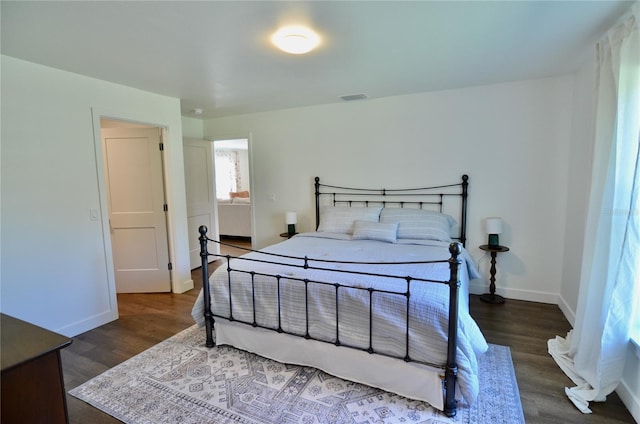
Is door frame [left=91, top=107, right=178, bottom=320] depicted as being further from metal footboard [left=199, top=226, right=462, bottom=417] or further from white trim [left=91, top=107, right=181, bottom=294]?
metal footboard [left=199, top=226, right=462, bottom=417]

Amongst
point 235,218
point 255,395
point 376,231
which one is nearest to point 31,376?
point 255,395

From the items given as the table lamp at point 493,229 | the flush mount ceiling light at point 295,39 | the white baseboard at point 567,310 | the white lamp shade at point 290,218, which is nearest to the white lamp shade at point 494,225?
the table lamp at point 493,229

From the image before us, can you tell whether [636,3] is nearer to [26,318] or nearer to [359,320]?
[359,320]

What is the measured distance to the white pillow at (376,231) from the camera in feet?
10.9

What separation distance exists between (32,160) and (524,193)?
4611 millimetres

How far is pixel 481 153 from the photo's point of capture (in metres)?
3.57

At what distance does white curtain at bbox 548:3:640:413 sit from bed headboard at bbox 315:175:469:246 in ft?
4.99

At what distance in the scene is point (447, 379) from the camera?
5.98 feet

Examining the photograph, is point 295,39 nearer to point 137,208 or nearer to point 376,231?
point 376,231

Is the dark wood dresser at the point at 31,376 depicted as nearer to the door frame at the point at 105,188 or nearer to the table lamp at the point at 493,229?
the door frame at the point at 105,188

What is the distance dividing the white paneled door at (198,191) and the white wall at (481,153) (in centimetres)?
150

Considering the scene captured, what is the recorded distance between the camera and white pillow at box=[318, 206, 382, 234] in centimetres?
373

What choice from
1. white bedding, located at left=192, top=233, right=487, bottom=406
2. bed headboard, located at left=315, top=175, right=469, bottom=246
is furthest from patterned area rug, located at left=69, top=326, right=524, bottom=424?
bed headboard, located at left=315, top=175, right=469, bottom=246

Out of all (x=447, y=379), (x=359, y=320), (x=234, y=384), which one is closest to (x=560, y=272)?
(x=447, y=379)
